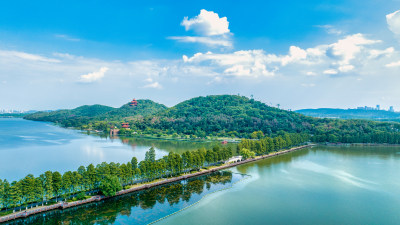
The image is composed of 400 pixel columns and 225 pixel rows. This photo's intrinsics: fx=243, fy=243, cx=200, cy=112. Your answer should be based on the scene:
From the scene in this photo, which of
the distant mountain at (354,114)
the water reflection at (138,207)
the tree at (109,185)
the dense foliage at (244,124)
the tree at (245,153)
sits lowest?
the water reflection at (138,207)

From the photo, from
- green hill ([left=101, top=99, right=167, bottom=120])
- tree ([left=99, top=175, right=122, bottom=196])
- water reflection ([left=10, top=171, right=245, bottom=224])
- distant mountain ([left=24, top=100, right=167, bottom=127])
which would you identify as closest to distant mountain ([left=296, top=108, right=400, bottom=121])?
green hill ([left=101, top=99, right=167, bottom=120])

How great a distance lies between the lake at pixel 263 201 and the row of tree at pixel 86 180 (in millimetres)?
1366

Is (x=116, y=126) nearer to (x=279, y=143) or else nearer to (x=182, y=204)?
(x=279, y=143)

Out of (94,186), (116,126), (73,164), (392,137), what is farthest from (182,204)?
(116,126)

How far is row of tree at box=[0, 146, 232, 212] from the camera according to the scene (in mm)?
14745

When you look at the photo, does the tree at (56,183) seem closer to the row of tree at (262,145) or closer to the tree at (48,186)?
the tree at (48,186)

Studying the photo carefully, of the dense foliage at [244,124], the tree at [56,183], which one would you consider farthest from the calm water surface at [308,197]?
the dense foliage at [244,124]

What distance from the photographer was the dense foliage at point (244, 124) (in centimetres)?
4856

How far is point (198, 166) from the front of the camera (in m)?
24.6

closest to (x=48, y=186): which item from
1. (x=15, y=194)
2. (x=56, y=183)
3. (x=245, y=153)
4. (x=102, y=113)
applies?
(x=56, y=183)

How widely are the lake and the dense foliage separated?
77.5ft

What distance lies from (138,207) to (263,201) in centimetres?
878

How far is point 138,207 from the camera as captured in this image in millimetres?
16047

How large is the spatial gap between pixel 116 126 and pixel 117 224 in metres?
61.9
